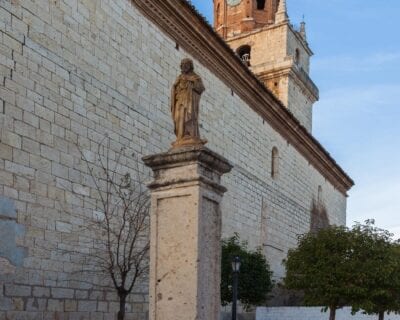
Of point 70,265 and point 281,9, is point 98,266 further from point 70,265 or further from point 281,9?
point 281,9

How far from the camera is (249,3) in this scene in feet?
97.1

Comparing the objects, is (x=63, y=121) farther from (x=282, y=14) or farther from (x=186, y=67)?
(x=282, y=14)

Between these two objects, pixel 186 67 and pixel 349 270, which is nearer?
pixel 186 67

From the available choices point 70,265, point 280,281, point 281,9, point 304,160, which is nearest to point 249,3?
point 281,9

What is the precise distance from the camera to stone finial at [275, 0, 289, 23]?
27109mm

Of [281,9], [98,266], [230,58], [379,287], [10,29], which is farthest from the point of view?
[281,9]

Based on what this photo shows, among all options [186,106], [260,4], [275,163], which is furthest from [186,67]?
[260,4]

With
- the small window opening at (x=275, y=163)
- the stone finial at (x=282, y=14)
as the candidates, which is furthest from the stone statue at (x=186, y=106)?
the stone finial at (x=282, y=14)

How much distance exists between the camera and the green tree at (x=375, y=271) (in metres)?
15.4

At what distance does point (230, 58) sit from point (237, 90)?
1571 millimetres

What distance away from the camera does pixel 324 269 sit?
15852 mm

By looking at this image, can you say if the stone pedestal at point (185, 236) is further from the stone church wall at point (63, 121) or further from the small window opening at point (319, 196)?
the small window opening at point (319, 196)

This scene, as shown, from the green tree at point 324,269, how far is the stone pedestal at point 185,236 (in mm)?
10187

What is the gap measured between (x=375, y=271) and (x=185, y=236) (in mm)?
10787
